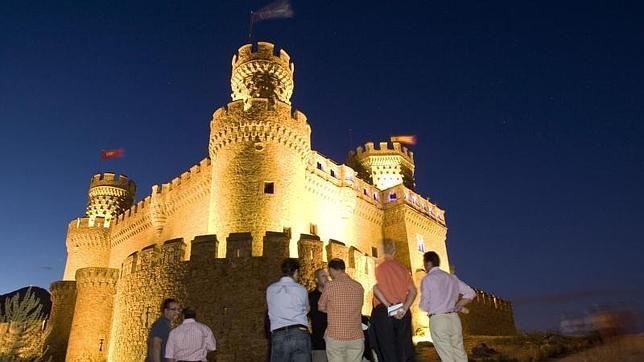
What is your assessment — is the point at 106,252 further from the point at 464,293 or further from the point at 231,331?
the point at 464,293

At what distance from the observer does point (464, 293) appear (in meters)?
Answer: 7.12

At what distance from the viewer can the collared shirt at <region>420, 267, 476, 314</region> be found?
678 centimetres

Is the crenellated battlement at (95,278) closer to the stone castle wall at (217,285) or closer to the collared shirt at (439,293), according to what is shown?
the stone castle wall at (217,285)

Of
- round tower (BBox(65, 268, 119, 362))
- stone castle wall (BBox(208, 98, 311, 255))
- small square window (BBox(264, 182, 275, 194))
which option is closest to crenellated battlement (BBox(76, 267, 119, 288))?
round tower (BBox(65, 268, 119, 362))

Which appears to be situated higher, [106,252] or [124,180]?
[124,180]

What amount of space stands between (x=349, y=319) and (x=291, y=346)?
902 mm

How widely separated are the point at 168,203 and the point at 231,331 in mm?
16704

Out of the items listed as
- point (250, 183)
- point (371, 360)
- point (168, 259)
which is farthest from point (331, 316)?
point (250, 183)

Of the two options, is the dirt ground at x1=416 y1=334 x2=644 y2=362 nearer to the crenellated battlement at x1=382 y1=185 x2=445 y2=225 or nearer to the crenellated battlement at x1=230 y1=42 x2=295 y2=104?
the crenellated battlement at x1=382 y1=185 x2=445 y2=225

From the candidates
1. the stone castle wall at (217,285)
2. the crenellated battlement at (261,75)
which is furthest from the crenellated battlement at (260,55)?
the stone castle wall at (217,285)

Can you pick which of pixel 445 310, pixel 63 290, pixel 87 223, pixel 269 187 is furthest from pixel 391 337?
pixel 87 223

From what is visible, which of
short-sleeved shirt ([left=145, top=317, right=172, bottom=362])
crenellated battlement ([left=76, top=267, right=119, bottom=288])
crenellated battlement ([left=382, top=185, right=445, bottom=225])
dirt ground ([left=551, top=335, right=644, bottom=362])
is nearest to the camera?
short-sleeved shirt ([left=145, top=317, right=172, bottom=362])

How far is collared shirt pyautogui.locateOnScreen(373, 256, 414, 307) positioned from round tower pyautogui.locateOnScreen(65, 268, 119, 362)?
23100mm

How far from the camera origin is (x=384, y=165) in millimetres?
39344
